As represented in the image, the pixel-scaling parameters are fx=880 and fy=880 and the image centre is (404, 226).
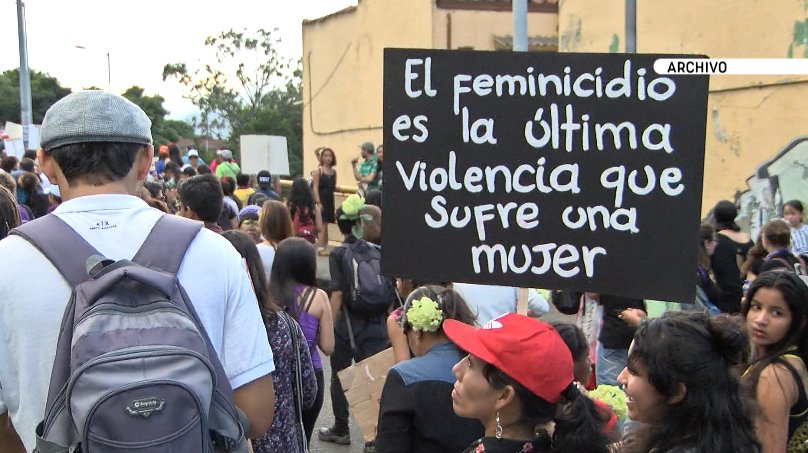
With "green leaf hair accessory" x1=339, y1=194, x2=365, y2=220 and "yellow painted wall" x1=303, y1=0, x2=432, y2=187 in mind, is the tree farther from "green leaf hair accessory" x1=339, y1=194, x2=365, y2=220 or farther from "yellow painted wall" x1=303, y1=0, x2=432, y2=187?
"green leaf hair accessory" x1=339, y1=194, x2=365, y2=220

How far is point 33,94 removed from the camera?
4872 cm

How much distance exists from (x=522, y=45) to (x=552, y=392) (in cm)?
760

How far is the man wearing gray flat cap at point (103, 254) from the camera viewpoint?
1970mm

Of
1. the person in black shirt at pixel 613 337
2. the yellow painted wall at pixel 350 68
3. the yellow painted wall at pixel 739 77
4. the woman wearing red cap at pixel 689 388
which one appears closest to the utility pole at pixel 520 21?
the yellow painted wall at pixel 739 77

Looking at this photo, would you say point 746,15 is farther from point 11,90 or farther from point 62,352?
point 11,90

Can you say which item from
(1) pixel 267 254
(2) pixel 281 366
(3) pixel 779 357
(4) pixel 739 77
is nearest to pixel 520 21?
(4) pixel 739 77

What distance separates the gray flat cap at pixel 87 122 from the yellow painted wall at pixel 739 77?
9.75 metres

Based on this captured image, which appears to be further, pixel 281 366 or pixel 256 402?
pixel 281 366

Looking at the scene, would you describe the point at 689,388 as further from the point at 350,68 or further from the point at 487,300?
the point at 350,68

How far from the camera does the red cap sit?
99.7 inches

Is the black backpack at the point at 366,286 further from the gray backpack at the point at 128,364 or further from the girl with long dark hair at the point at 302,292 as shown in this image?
the gray backpack at the point at 128,364

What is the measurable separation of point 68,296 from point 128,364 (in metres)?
0.30

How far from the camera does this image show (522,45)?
31.7ft

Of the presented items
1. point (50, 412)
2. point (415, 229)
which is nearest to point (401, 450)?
point (415, 229)
